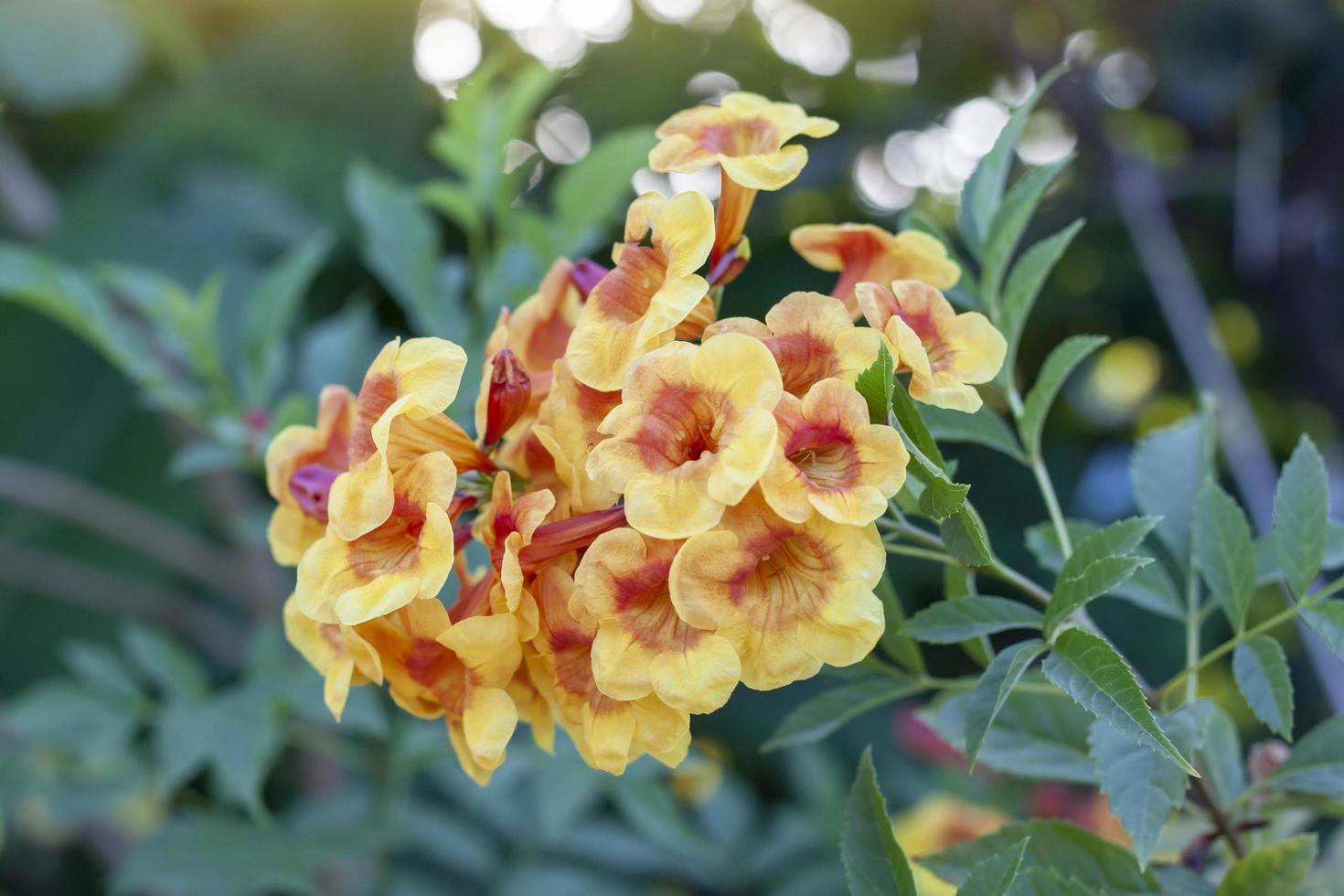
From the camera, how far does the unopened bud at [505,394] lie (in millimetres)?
642

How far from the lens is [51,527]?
242 centimetres

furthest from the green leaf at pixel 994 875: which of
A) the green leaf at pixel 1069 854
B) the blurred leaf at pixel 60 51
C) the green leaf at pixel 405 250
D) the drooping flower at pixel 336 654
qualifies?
the blurred leaf at pixel 60 51

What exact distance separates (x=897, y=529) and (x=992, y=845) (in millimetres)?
266

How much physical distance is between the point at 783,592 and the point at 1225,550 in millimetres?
357

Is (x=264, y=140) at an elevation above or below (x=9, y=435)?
above

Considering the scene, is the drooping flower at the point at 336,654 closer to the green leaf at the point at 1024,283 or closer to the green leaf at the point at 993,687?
the green leaf at the point at 993,687

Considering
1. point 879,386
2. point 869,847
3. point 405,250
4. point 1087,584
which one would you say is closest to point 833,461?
point 879,386

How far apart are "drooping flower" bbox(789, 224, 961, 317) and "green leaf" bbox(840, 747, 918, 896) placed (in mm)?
297

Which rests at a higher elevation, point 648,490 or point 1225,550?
point 648,490

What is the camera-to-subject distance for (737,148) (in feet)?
2.33

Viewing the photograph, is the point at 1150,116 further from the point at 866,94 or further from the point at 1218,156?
the point at 866,94

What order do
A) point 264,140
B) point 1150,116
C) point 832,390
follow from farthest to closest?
point 1150,116 < point 264,140 < point 832,390

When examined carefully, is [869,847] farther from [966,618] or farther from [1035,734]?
[1035,734]

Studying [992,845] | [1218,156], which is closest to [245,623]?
[992,845]
